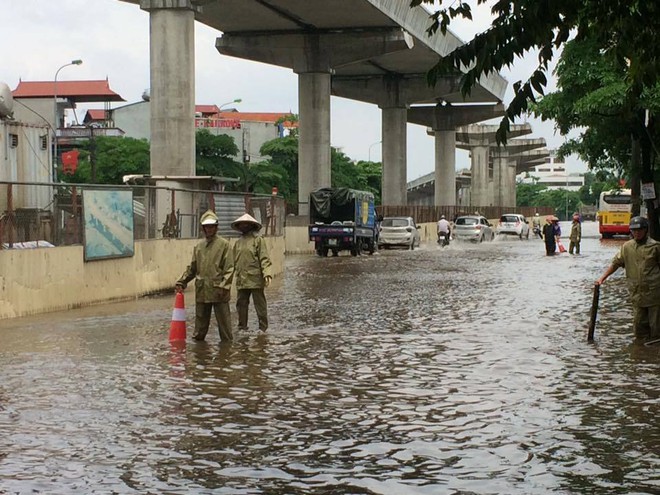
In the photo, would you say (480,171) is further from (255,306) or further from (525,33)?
(525,33)

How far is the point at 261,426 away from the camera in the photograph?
862 cm

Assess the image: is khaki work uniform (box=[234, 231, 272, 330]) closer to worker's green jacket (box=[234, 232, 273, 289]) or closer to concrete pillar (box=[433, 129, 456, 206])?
worker's green jacket (box=[234, 232, 273, 289])

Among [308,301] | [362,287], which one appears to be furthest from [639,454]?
[362,287]

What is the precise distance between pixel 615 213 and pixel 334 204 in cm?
2781

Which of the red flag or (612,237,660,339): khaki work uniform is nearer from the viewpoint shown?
(612,237,660,339): khaki work uniform

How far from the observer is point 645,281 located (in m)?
13.8

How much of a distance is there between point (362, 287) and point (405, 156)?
1899 inches

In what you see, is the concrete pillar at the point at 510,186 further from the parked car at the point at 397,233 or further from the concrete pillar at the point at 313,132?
the parked car at the point at 397,233

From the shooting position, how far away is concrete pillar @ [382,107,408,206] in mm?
71062

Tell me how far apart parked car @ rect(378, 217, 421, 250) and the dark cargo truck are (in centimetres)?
480

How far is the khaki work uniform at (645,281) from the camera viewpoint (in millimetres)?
13688

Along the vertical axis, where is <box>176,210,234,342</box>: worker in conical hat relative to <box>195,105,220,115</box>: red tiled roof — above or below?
below

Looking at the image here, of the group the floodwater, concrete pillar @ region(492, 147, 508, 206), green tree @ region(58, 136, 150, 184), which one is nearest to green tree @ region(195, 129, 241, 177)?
green tree @ region(58, 136, 150, 184)

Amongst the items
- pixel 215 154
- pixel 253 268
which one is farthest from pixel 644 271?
pixel 215 154
